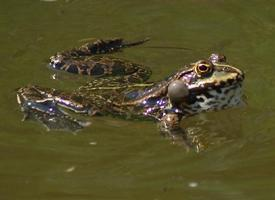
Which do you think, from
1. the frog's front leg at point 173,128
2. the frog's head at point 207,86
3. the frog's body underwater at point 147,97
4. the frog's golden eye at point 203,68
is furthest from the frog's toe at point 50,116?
the frog's golden eye at point 203,68

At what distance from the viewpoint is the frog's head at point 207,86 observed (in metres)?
5.88

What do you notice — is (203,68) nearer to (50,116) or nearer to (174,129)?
(174,129)

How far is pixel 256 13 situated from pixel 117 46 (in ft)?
6.80

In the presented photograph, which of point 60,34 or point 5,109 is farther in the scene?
point 60,34

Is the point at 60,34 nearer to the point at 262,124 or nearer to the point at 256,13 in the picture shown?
the point at 256,13

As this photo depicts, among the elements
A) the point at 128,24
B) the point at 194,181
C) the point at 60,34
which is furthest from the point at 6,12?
the point at 194,181

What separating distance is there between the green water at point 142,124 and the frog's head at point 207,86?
0.19 meters

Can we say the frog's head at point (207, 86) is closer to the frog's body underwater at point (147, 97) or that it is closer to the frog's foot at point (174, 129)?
the frog's body underwater at point (147, 97)

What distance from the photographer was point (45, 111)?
21.0 ft

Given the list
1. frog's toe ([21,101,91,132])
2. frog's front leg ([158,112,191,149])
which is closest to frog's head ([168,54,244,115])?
frog's front leg ([158,112,191,149])

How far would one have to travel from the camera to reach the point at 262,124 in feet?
19.5

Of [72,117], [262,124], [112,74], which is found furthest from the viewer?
[112,74]

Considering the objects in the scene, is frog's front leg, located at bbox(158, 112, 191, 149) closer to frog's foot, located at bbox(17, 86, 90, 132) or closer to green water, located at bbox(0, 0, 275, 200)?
green water, located at bbox(0, 0, 275, 200)

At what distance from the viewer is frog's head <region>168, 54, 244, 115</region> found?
5875 mm
